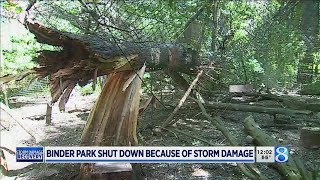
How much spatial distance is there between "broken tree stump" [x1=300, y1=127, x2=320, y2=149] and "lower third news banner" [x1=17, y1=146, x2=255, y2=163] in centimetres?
78

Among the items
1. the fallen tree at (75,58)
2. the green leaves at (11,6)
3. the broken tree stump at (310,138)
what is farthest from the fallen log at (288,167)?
the green leaves at (11,6)

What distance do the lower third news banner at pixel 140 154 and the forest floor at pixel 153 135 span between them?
0.20 m

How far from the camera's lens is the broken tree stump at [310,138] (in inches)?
81.2

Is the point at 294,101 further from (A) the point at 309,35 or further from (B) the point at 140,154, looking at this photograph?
(B) the point at 140,154

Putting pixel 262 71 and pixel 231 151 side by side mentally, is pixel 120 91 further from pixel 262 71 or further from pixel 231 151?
pixel 262 71

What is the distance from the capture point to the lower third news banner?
4.66ft

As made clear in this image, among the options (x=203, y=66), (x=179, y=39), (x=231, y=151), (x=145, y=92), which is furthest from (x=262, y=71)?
(x=231, y=151)

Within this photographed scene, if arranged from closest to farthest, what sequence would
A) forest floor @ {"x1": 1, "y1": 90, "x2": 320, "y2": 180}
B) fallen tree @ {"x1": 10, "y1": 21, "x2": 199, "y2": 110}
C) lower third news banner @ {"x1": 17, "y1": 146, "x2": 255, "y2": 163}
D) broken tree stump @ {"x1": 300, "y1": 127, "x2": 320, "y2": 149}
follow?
lower third news banner @ {"x1": 17, "y1": 146, "x2": 255, "y2": 163}, fallen tree @ {"x1": 10, "y1": 21, "x2": 199, "y2": 110}, forest floor @ {"x1": 1, "y1": 90, "x2": 320, "y2": 180}, broken tree stump @ {"x1": 300, "y1": 127, "x2": 320, "y2": 149}

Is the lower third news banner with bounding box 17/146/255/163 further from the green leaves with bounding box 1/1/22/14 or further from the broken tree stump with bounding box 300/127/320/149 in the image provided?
the broken tree stump with bounding box 300/127/320/149

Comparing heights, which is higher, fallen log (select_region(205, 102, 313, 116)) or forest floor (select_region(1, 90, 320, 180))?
fallen log (select_region(205, 102, 313, 116))

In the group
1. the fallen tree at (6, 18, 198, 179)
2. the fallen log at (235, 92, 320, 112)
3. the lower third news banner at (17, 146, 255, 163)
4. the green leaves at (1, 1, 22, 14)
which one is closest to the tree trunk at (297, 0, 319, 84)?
the fallen log at (235, 92, 320, 112)

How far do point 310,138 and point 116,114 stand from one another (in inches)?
46.7

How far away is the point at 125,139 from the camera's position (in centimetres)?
180

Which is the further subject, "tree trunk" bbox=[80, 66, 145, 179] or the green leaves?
"tree trunk" bbox=[80, 66, 145, 179]
